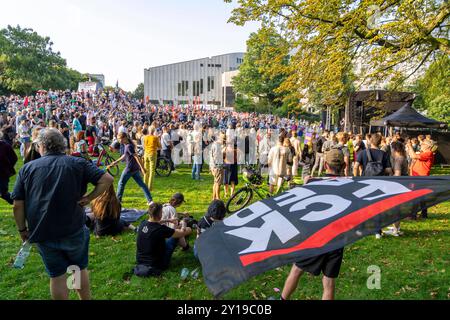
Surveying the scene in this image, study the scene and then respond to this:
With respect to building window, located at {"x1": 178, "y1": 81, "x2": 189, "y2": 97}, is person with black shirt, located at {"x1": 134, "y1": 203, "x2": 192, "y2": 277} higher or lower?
lower

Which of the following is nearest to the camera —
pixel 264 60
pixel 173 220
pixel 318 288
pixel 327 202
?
pixel 327 202

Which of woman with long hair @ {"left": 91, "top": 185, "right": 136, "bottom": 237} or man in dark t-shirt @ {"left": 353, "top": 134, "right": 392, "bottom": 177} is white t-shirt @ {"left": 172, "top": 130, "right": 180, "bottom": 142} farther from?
man in dark t-shirt @ {"left": 353, "top": 134, "right": 392, "bottom": 177}

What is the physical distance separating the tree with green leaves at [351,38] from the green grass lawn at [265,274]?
15.9ft

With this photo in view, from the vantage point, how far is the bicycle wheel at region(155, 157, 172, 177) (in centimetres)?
1232

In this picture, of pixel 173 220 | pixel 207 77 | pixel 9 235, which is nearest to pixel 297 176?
pixel 173 220

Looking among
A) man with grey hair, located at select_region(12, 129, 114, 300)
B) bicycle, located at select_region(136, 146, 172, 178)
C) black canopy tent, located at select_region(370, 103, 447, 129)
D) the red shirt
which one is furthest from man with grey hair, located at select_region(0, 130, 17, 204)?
black canopy tent, located at select_region(370, 103, 447, 129)

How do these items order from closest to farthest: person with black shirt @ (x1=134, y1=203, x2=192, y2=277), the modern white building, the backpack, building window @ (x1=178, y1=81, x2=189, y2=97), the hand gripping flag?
the hand gripping flag
person with black shirt @ (x1=134, y1=203, x2=192, y2=277)
the backpack
the modern white building
building window @ (x1=178, y1=81, x2=189, y2=97)

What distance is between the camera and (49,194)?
2920 mm

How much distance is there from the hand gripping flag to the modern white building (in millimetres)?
61643

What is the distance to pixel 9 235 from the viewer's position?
6090 millimetres

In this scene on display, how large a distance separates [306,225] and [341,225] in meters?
0.22

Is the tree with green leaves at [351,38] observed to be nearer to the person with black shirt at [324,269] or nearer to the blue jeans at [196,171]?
the blue jeans at [196,171]

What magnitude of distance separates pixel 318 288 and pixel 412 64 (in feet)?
31.9

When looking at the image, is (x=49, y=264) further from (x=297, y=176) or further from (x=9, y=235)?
(x=297, y=176)
